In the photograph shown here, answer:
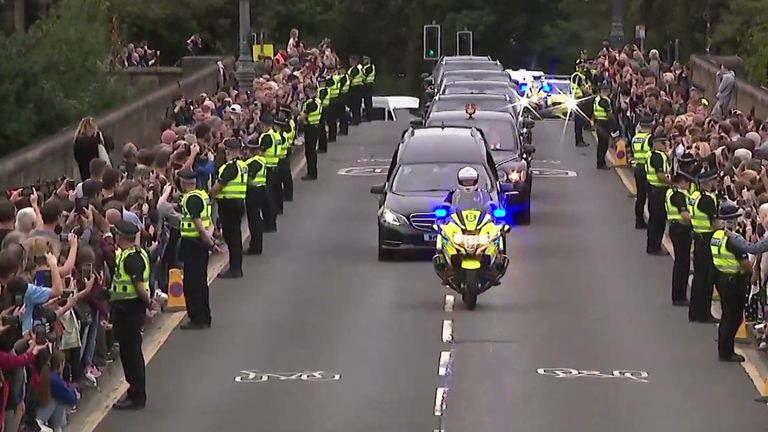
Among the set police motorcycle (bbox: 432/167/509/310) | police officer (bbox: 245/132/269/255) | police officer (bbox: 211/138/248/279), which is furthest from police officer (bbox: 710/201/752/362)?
police officer (bbox: 245/132/269/255)

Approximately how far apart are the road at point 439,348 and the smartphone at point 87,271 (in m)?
1.31

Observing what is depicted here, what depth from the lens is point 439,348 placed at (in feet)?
68.7

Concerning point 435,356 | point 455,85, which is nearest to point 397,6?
point 455,85

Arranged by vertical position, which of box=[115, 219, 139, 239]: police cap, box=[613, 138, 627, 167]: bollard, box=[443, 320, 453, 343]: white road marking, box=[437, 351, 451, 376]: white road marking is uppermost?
box=[115, 219, 139, 239]: police cap

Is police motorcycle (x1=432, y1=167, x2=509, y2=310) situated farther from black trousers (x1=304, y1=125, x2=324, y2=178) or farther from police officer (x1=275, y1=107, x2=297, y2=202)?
black trousers (x1=304, y1=125, x2=324, y2=178)

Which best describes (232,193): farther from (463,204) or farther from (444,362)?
(444,362)

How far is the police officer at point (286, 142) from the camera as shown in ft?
99.6

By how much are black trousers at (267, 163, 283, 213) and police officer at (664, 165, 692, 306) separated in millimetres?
7633

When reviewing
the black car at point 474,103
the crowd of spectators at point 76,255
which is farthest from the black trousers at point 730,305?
the black car at point 474,103

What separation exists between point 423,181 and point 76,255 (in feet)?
35.2

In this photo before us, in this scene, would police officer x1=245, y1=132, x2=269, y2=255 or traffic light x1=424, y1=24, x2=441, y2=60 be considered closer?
police officer x1=245, y1=132, x2=269, y2=255

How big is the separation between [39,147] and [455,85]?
13.5 meters

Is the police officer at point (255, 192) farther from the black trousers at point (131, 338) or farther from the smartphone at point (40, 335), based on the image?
the smartphone at point (40, 335)

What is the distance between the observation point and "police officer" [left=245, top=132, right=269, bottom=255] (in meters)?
26.7
